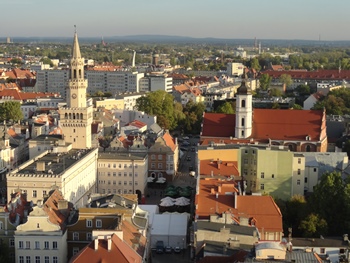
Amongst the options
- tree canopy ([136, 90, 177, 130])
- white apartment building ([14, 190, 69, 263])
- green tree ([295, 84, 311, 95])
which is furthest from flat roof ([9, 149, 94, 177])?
green tree ([295, 84, 311, 95])

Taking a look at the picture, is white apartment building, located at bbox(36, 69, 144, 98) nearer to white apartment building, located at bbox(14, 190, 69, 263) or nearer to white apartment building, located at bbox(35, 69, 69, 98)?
white apartment building, located at bbox(35, 69, 69, 98)

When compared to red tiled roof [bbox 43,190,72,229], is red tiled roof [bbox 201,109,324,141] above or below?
above

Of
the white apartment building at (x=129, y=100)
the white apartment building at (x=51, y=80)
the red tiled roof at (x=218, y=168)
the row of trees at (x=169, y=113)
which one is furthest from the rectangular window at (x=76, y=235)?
the white apartment building at (x=51, y=80)

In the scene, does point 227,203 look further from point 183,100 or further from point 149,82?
point 149,82

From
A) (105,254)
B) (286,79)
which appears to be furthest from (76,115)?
(286,79)

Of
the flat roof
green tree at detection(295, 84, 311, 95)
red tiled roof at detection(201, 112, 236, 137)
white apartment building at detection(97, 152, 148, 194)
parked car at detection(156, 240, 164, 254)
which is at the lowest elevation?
parked car at detection(156, 240, 164, 254)

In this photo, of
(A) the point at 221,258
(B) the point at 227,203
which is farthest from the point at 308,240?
(A) the point at 221,258
